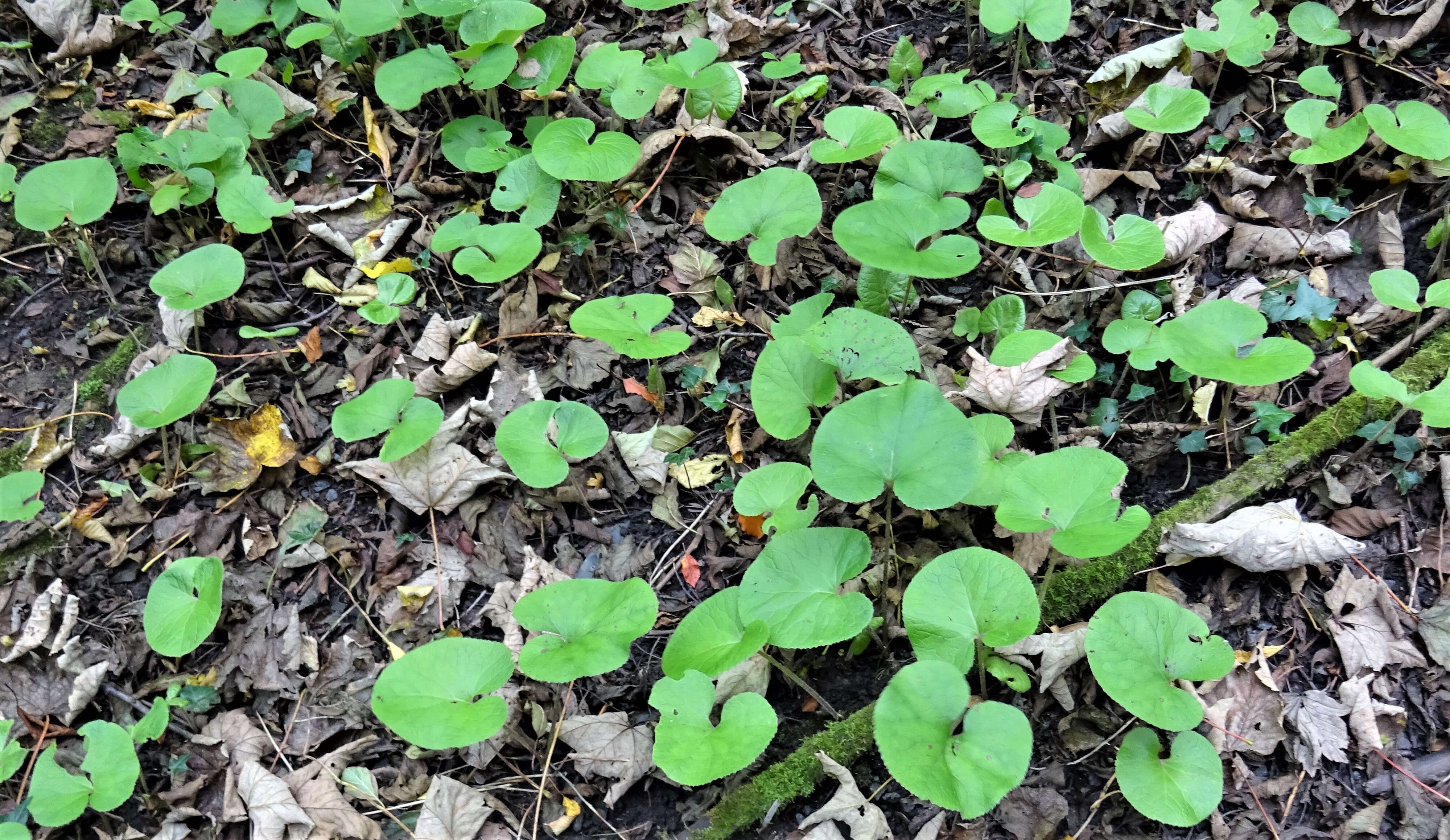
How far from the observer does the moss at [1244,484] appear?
7.19 ft

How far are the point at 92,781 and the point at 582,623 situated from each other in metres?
1.29

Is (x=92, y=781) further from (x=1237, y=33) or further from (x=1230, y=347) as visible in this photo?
(x=1237, y=33)

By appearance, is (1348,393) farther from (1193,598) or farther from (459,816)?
(459,816)

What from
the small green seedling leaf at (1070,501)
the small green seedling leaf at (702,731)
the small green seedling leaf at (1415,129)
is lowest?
the small green seedling leaf at (702,731)

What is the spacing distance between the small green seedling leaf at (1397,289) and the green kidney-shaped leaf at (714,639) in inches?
79.8

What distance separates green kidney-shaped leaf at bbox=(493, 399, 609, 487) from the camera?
7.74 ft

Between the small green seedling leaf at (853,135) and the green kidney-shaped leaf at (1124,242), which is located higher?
the small green seedling leaf at (853,135)

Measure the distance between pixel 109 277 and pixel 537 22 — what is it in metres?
1.84

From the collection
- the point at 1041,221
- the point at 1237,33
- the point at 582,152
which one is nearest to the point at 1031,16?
the point at 1237,33

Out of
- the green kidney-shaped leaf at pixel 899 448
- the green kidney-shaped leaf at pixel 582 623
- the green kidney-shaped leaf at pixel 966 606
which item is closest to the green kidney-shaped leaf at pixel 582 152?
the green kidney-shaped leaf at pixel 899 448

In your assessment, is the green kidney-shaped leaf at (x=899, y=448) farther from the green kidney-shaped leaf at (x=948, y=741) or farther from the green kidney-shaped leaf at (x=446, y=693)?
the green kidney-shaped leaf at (x=446, y=693)

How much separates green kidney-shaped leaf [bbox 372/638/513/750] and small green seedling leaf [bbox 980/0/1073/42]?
8.95ft

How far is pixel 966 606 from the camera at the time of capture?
6.31ft

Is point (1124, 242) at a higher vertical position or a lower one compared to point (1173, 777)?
higher
